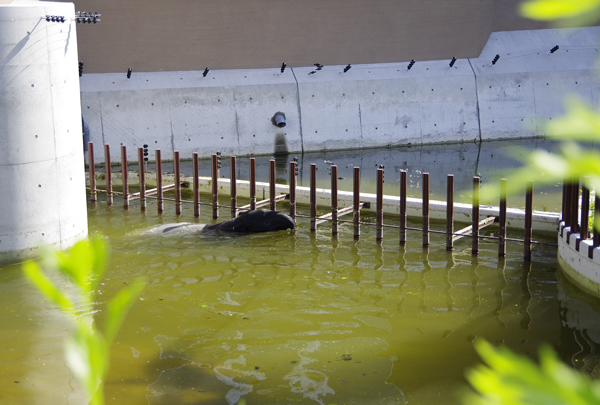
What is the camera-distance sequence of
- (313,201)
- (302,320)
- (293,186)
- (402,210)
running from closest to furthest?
(302,320)
(402,210)
(313,201)
(293,186)

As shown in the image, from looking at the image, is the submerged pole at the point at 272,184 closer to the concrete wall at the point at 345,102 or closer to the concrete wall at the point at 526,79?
the concrete wall at the point at 345,102

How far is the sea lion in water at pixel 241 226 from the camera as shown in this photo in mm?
12984

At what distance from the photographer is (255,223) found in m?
13.1

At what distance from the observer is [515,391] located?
610mm

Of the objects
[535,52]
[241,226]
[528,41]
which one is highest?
[528,41]

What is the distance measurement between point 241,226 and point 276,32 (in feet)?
41.8

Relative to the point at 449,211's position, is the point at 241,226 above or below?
below

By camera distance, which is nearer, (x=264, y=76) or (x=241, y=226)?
(x=241, y=226)

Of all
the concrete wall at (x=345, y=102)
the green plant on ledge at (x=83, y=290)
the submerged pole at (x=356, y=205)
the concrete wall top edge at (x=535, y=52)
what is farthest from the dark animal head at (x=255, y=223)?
the concrete wall top edge at (x=535, y=52)

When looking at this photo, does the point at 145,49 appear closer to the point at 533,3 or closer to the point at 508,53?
the point at 508,53

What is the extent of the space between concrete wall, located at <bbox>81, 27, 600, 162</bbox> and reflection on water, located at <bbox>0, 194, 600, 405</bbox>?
1032cm

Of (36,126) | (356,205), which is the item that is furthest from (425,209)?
(36,126)

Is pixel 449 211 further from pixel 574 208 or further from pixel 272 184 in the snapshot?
pixel 272 184

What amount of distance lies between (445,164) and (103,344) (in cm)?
2213
